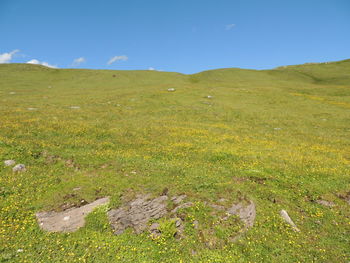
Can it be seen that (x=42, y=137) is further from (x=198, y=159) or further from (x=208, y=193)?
(x=208, y=193)

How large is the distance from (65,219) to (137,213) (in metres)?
A: 3.40

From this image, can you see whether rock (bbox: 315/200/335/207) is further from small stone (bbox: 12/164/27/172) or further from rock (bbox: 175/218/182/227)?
small stone (bbox: 12/164/27/172)

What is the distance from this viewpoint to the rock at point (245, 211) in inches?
426

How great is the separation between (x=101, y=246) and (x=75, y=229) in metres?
1.68

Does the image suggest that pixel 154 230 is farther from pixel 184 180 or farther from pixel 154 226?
pixel 184 180

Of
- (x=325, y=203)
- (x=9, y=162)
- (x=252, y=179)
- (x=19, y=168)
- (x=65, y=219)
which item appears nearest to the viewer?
(x=65, y=219)

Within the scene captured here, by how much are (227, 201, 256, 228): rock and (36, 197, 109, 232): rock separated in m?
7.01

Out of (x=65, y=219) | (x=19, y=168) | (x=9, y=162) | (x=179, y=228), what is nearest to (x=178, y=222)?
(x=179, y=228)

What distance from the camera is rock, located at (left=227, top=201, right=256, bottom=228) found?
10.8 meters

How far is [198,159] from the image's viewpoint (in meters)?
18.4

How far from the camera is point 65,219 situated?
34.3 feet

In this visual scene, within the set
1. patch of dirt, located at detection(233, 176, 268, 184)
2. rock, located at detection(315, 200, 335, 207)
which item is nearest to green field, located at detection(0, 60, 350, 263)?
A: patch of dirt, located at detection(233, 176, 268, 184)

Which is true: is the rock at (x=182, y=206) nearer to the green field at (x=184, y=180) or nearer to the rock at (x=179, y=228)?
the green field at (x=184, y=180)

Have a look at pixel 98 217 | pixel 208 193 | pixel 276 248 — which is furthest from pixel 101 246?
pixel 276 248
